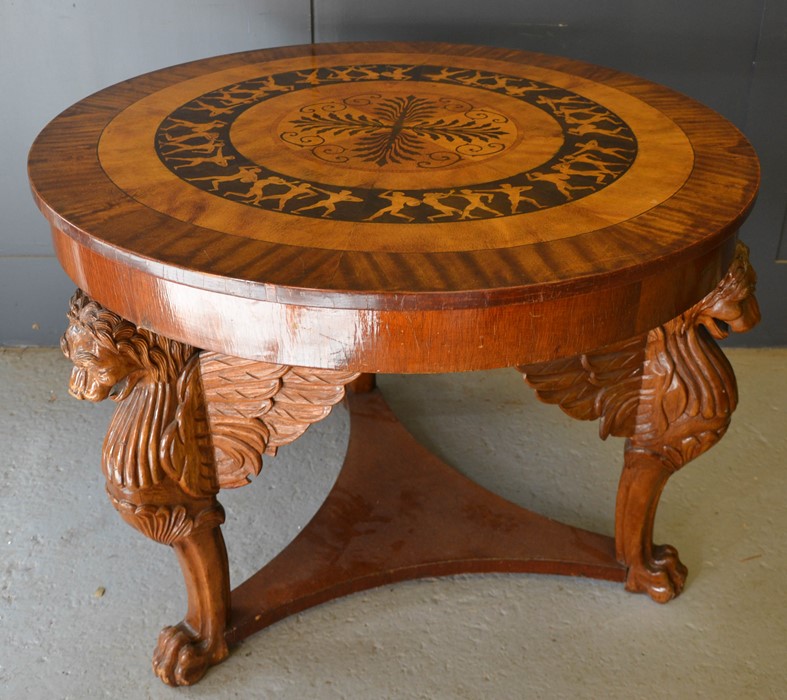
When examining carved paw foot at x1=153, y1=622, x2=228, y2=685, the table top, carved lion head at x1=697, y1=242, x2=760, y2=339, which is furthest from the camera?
carved paw foot at x1=153, y1=622, x2=228, y2=685

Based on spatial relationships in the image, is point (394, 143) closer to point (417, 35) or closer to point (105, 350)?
point (105, 350)

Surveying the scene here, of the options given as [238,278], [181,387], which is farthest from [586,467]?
[238,278]

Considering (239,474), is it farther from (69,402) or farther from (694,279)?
(69,402)

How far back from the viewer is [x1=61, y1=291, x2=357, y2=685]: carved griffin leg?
3.42ft

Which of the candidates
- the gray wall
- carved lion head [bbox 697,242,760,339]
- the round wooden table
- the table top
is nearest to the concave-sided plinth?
the round wooden table

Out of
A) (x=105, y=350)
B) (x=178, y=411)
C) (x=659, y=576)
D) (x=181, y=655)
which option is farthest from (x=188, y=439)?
(x=659, y=576)

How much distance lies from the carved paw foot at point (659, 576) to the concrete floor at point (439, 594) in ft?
0.07

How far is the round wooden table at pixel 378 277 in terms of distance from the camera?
0.89 metres

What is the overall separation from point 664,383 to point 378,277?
54cm

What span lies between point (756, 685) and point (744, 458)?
0.57 metres

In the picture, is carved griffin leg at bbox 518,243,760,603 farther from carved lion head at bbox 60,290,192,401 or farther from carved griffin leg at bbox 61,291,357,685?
carved lion head at bbox 60,290,192,401

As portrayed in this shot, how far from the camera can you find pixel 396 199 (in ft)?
3.41

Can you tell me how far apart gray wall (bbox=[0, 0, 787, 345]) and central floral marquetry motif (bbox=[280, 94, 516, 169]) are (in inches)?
19.3

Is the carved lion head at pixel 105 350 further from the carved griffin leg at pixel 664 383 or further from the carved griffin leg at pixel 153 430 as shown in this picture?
the carved griffin leg at pixel 664 383
